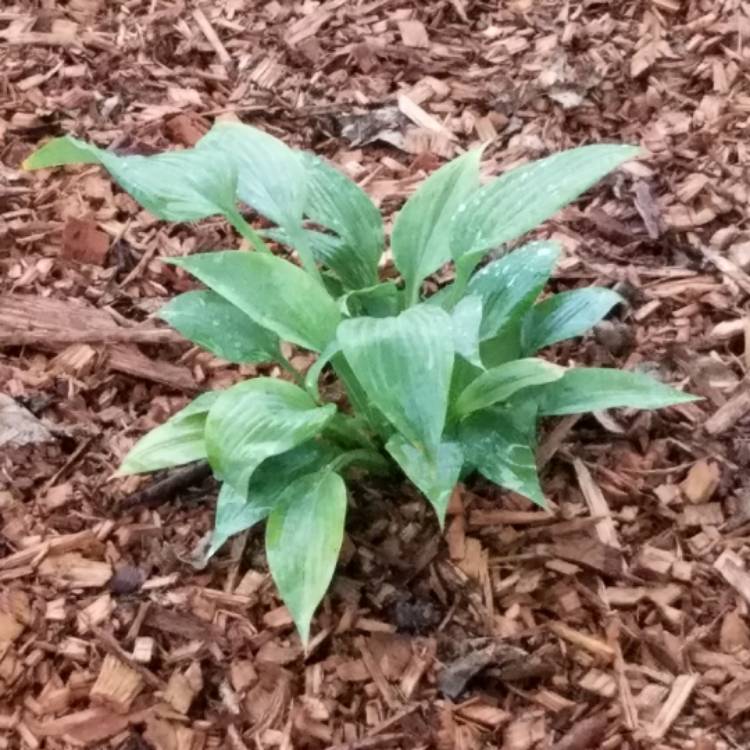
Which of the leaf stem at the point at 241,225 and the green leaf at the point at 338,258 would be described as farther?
the green leaf at the point at 338,258

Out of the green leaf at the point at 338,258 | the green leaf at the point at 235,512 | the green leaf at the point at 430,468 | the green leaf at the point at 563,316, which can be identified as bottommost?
the green leaf at the point at 235,512

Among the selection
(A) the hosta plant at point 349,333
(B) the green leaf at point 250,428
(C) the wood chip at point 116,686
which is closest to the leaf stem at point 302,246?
(A) the hosta plant at point 349,333

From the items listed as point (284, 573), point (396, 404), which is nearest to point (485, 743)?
point (284, 573)

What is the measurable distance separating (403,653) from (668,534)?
0.47 meters

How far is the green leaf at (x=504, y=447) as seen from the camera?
161 centimetres

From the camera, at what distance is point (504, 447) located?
64.4 inches

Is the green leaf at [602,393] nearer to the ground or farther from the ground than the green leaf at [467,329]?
nearer to the ground

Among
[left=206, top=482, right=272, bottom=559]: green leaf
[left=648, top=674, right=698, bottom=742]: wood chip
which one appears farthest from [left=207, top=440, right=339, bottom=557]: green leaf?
[left=648, top=674, right=698, bottom=742]: wood chip

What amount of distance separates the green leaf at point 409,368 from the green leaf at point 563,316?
38 centimetres

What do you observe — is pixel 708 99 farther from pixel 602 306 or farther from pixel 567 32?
pixel 602 306

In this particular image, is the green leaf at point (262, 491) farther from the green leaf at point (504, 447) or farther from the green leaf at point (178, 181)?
the green leaf at point (178, 181)

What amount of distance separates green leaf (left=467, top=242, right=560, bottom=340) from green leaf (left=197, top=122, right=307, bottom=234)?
1.04ft

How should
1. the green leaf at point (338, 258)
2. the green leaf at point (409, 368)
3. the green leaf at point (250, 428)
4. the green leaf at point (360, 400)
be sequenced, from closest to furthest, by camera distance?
the green leaf at point (409, 368)
the green leaf at point (250, 428)
the green leaf at point (360, 400)
the green leaf at point (338, 258)

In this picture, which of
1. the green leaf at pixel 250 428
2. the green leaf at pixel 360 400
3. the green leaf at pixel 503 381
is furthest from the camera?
the green leaf at pixel 360 400
